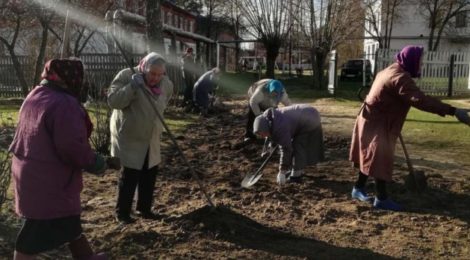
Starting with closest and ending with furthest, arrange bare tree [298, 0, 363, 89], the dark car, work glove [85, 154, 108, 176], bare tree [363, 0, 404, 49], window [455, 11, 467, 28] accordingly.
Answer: work glove [85, 154, 108, 176] → bare tree [298, 0, 363, 89] → the dark car → bare tree [363, 0, 404, 49] → window [455, 11, 467, 28]

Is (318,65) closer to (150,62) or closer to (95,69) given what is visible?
(95,69)

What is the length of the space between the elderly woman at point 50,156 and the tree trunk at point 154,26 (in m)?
10.2

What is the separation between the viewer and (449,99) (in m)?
19.4

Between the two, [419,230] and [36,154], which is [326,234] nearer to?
[419,230]

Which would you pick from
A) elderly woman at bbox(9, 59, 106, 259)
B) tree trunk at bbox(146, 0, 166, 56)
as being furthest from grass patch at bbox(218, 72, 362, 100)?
elderly woman at bbox(9, 59, 106, 259)

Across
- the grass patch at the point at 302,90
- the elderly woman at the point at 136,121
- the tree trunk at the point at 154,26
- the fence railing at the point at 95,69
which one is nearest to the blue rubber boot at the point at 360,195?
the elderly woman at the point at 136,121

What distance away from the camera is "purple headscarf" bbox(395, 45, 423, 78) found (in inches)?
205

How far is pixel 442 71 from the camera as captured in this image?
2155 centimetres

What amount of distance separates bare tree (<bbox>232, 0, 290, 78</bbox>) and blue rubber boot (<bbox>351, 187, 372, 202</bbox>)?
16304mm

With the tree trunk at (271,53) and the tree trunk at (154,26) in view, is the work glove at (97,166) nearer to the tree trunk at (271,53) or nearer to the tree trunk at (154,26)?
the tree trunk at (154,26)

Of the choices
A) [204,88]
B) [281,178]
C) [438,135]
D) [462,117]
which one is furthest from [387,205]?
[204,88]

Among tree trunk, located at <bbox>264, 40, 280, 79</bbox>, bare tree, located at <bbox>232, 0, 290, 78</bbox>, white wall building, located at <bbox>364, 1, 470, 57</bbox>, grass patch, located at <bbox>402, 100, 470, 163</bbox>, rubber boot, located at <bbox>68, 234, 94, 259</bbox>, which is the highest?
white wall building, located at <bbox>364, 1, 470, 57</bbox>

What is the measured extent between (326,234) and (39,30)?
58.0 ft

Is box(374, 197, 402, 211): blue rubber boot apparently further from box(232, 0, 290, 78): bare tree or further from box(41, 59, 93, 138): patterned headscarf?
box(232, 0, 290, 78): bare tree
